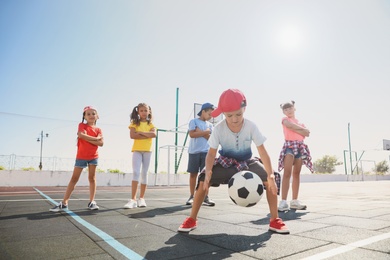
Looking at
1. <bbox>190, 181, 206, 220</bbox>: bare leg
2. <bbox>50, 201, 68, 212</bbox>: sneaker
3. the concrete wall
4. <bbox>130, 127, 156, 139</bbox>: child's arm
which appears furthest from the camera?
the concrete wall

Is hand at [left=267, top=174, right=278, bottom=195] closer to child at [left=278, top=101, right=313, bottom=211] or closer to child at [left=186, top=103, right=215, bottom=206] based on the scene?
child at [left=278, top=101, right=313, bottom=211]

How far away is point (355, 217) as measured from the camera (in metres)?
3.47

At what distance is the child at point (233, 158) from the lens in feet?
8.87

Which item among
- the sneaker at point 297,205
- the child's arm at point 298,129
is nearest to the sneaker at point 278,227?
the sneaker at point 297,205

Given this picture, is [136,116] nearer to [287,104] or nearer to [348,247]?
[287,104]

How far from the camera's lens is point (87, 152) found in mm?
4578

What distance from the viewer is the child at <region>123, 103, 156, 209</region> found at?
4.90 metres

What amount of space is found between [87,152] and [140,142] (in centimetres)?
94

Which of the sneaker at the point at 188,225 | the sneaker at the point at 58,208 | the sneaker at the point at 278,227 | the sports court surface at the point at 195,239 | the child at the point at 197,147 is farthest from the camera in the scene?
the child at the point at 197,147

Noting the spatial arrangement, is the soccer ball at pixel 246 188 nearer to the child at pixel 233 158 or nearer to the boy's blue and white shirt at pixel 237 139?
the child at pixel 233 158

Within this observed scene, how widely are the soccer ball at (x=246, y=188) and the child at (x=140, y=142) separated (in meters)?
2.53

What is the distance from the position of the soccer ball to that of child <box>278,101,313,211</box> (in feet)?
6.01

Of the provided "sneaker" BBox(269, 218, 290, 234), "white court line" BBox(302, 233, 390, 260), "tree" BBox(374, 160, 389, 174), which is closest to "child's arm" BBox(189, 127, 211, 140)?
"sneaker" BBox(269, 218, 290, 234)

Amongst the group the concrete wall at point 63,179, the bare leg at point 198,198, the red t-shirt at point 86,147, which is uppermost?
the red t-shirt at point 86,147
